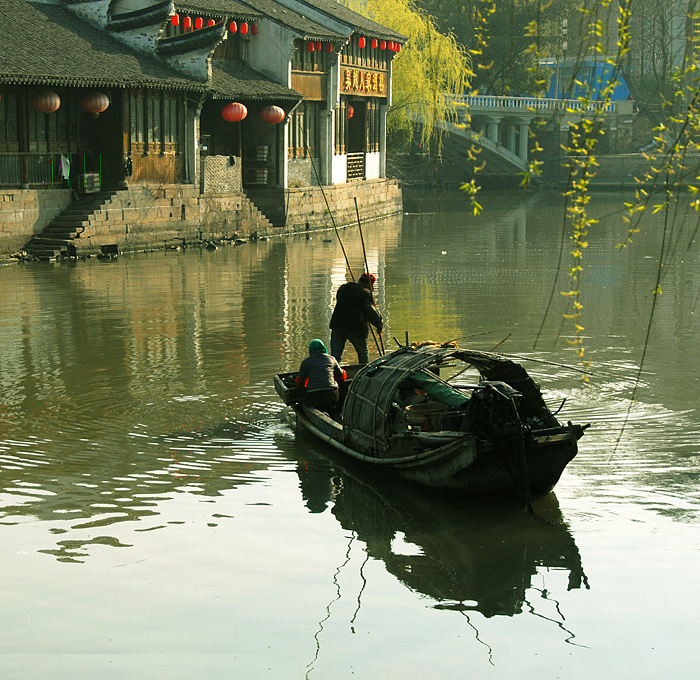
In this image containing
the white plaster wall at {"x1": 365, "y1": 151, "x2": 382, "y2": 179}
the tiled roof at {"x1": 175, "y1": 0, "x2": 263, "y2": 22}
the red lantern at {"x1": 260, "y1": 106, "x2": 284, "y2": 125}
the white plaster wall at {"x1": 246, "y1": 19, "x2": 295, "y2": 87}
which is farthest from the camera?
the white plaster wall at {"x1": 365, "y1": 151, "x2": 382, "y2": 179}

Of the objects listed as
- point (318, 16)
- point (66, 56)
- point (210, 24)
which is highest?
point (318, 16)

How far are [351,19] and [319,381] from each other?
28.6m

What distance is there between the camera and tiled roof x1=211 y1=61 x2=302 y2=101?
30.5 metres

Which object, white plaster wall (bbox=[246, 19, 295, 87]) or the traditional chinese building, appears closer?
the traditional chinese building

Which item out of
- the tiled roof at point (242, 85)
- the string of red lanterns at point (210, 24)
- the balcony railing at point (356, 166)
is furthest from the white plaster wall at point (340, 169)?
the string of red lanterns at point (210, 24)

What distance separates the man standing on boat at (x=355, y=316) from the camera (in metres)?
13.0

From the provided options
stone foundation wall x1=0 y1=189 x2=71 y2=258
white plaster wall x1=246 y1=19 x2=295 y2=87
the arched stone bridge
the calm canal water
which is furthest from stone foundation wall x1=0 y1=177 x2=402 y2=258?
the arched stone bridge

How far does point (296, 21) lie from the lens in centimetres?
3397

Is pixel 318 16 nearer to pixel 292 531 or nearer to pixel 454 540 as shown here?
pixel 292 531

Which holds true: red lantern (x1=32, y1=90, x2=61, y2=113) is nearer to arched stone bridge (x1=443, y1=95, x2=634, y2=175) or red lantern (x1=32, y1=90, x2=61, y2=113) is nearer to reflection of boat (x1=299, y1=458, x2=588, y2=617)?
reflection of boat (x1=299, y1=458, x2=588, y2=617)

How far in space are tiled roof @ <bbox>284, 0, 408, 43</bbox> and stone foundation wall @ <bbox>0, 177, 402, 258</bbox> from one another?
572 cm

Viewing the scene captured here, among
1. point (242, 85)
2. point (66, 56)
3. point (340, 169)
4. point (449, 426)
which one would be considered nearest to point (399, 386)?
point (449, 426)

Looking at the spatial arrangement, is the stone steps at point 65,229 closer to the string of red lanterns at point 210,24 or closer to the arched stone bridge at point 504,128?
the string of red lanterns at point 210,24

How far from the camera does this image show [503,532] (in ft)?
29.1
